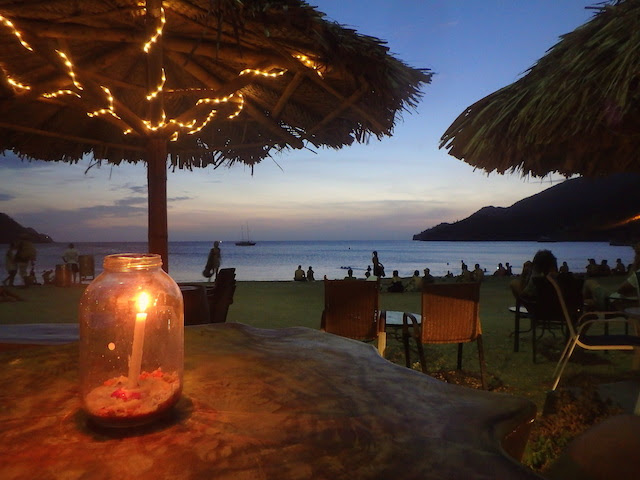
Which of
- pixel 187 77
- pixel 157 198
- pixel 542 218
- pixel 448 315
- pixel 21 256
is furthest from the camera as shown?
pixel 542 218

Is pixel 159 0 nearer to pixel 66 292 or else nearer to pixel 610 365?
pixel 610 365

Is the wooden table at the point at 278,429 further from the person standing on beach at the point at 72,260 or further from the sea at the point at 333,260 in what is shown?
the sea at the point at 333,260

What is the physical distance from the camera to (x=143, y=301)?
1.02 m

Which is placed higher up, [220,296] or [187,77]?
[187,77]

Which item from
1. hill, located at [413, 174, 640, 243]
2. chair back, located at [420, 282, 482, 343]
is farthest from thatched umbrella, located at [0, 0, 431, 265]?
hill, located at [413, 174, 640, 243]

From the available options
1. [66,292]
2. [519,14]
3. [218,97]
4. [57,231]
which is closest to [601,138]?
[519,14]

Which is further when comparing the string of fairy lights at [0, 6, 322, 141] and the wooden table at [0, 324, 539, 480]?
the string of fairy lights at [0, 6, 322, 141]

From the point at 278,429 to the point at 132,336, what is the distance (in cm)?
43

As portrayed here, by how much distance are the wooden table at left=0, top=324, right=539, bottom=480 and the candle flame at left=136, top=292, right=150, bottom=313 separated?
261mm

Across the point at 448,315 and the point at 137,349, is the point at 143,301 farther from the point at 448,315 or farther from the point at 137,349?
the point at 448,315

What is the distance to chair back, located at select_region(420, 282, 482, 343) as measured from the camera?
3.49 m

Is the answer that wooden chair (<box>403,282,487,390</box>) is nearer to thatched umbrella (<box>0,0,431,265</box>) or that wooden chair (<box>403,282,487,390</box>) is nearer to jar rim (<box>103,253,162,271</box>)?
thatched umbrella (<box>0,0,431,265</box>)

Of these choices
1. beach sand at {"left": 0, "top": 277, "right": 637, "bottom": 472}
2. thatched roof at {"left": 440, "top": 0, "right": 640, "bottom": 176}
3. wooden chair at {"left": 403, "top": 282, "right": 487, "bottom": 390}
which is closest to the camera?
thatched roof at {"left": 440, "top": 0, "right": 640, "bottom": 176}

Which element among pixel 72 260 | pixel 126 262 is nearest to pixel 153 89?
pixel 126 262
